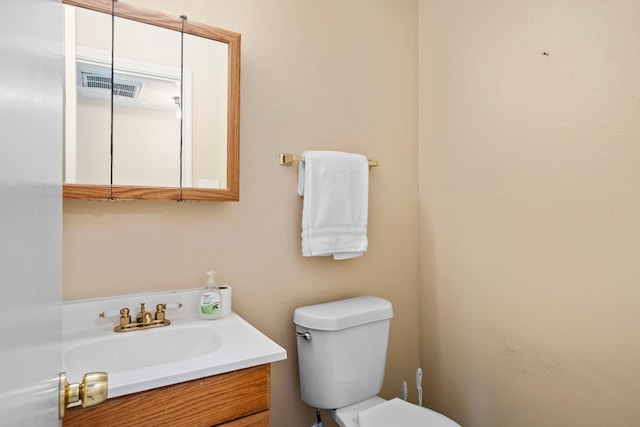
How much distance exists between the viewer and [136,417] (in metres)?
0.87

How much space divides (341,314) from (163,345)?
26.2 inches

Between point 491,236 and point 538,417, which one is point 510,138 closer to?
point 491,236

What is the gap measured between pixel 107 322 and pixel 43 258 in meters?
1.04

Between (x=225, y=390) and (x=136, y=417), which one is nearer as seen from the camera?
(x=136, y=417)

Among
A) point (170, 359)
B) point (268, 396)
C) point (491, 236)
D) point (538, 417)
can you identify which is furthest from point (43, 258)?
point (538, 417)

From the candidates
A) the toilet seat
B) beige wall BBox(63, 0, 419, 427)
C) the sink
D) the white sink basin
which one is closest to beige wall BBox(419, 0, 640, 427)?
beige wall BBox(63, 0, 419, 427)

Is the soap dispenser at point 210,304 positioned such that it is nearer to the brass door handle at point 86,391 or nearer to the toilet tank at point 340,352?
the toilet tank at point 340,352

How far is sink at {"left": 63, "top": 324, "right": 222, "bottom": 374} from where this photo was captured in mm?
1074

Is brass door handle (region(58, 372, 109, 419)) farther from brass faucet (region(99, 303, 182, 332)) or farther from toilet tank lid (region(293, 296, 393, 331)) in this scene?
toilet tank lid (region(293, 296, 393, 331))

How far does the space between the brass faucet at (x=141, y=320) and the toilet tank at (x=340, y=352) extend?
20.8 inches

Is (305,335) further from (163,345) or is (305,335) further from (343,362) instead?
(163,345)

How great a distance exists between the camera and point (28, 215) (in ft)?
0.93

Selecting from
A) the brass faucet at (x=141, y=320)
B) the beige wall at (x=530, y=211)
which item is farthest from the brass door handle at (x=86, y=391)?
the beige wall at (x=530, y=211)

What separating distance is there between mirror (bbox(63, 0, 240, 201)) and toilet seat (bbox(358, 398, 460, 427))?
38.0 inches
